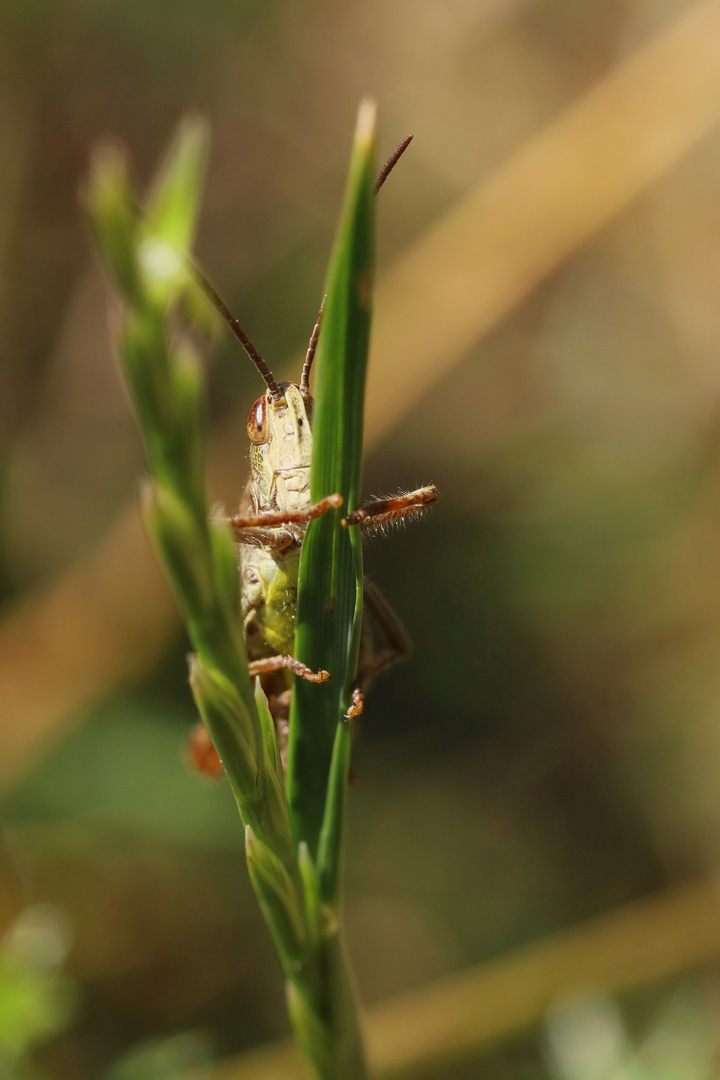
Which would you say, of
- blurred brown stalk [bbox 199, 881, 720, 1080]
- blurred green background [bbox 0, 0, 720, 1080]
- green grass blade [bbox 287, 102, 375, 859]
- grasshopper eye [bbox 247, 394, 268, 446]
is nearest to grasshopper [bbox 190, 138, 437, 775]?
grasshopper eye [bbox 247, 394, 268, 446]

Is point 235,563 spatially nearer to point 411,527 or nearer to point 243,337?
point 243,337

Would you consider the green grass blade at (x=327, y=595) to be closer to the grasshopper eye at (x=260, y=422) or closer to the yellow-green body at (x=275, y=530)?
the yellow-green body at (x=275, y=530)

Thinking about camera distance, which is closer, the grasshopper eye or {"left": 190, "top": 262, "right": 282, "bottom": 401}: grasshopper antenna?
{"left": 190, "top": 262, "right": 282, "bottom": 401}: grasshopper antenna

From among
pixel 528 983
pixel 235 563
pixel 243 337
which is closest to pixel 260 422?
pixel 243 337

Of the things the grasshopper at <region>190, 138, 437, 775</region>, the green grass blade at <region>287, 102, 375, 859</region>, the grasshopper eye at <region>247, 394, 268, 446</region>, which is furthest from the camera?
the grasshopper eye at <region>247, 394, 268, 446</region>

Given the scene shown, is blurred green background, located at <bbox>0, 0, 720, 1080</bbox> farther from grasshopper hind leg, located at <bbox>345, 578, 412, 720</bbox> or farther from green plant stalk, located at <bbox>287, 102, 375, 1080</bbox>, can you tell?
green plant stalk, located at <bbox>287, 102, 375, 1080</bbox>

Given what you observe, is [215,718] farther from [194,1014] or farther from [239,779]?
[194,1014]

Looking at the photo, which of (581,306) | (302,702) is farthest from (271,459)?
(581,306)
